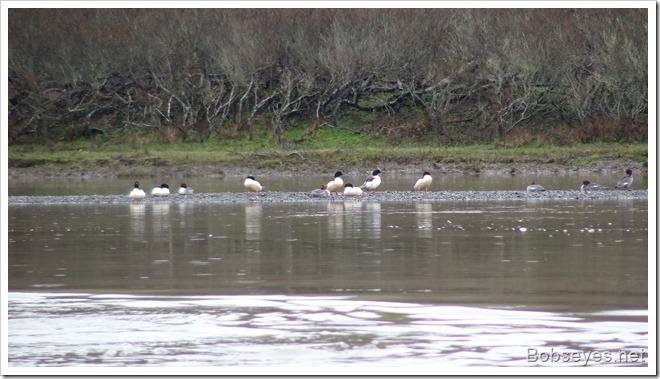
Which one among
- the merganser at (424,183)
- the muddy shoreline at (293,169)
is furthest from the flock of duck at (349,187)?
the muddy shoreline at (293,169)

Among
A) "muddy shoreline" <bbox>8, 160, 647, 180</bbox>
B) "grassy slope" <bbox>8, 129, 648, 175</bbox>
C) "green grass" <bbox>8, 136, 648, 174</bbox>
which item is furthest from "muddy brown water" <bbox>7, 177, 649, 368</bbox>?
"green grass" <bbox>8, 136, 648, 174</bbox>

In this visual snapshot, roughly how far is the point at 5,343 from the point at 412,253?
7.29 metres

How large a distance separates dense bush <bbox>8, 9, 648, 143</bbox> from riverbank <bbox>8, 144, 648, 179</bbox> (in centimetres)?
357

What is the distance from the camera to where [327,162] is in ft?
133

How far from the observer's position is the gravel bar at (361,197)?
26.5 metres

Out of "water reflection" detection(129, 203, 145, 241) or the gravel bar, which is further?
the gravel bar

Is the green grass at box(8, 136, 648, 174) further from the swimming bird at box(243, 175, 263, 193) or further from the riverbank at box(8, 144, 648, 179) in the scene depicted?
the swimming bird at box(243, 175, 263, 193)

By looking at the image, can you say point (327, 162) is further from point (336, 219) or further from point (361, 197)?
point (336, 219)

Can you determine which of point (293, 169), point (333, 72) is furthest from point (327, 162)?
point (333, 72)

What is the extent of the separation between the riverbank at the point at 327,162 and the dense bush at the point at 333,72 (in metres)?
3.57

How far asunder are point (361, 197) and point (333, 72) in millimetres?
20394

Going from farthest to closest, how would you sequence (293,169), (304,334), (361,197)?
1. (293,169)
2. (361,197)
3. (304,334)

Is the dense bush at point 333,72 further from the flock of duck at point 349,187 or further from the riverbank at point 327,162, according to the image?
the flock of duck at point 349,187

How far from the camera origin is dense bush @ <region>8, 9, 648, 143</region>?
4619 centimetres
